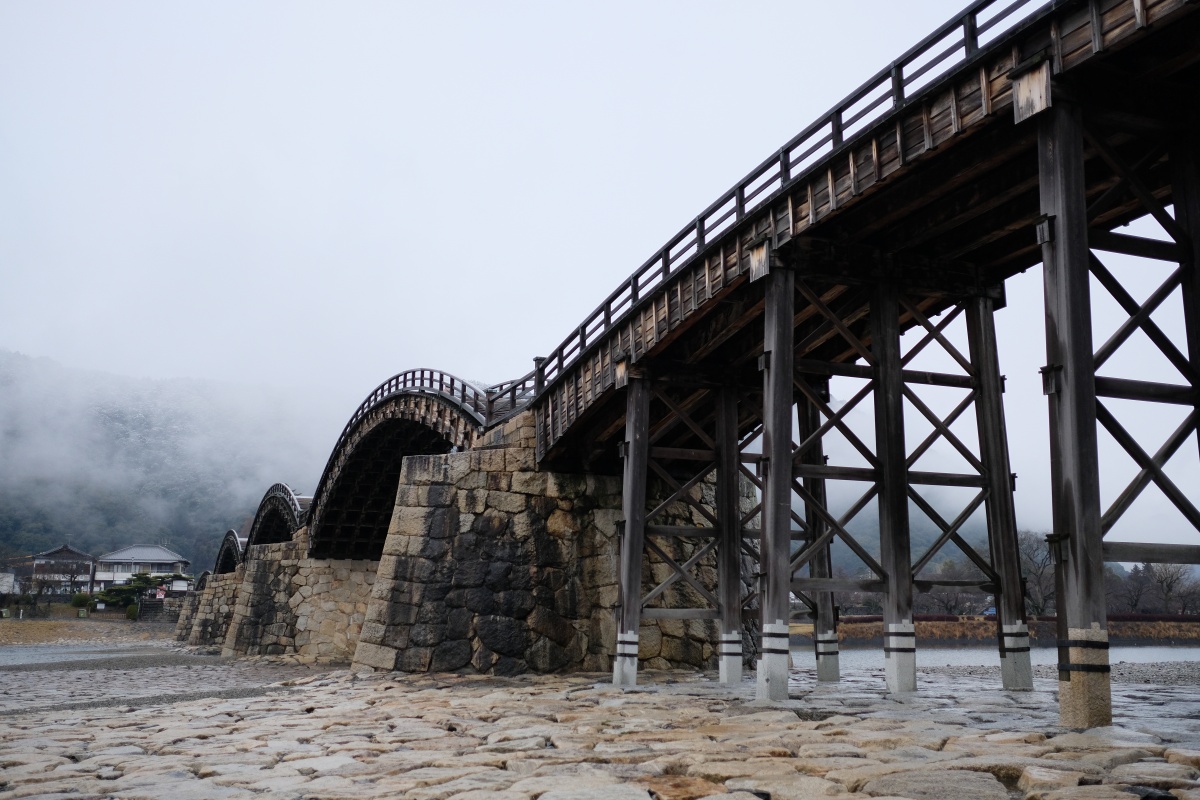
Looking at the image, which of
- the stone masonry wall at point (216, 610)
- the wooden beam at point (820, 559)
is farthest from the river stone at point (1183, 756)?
the stone masonry wall at point (216, 610)

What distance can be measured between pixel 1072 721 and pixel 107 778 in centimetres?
696

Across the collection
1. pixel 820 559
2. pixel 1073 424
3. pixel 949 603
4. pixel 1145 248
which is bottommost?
pixel 949 603

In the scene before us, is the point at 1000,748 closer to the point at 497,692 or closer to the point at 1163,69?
the point at 1163,69

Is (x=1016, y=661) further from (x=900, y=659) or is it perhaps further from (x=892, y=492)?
(x=892, y=492)

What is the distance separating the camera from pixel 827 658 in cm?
1356

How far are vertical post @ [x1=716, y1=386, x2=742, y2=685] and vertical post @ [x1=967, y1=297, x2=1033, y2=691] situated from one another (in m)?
4.10

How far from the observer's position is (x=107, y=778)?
6324 millimetres

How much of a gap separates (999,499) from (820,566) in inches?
148

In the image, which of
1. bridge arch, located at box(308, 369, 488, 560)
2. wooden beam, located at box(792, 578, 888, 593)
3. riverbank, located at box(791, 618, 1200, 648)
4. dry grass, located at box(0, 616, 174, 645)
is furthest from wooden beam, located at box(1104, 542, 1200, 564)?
dry grass, located at box(0, 616, 174, 645)

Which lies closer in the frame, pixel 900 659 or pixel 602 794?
pixel 602 794

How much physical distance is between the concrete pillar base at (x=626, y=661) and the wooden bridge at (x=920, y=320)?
53 millimetres

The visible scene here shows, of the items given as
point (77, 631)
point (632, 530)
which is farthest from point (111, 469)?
point (632, 530)

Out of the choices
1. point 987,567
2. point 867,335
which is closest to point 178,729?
point 987,567

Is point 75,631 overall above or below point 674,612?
below
